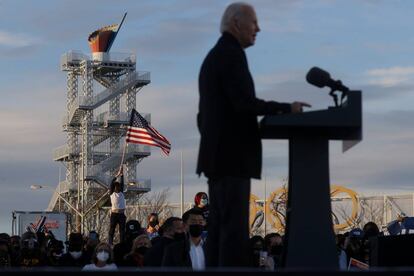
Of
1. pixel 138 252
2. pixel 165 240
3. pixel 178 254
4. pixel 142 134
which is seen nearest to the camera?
pixel 178 254

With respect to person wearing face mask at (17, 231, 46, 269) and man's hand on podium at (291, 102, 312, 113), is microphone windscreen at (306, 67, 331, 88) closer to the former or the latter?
man's hand on podium at (291, 102, 312, 113)

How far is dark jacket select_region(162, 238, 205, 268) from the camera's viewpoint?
35.3 ft

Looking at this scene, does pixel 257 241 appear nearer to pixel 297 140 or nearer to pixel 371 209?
pixel 297 140

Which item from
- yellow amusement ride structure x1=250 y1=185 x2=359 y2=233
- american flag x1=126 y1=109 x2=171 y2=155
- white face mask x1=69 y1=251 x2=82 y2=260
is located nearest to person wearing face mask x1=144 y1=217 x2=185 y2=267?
white face mask x1=69 y1=251 x2=82 y2=260

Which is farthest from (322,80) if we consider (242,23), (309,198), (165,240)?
(165,240)

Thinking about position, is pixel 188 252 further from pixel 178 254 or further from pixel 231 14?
pixel 231 14

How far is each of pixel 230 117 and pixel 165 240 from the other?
4977 millimetres

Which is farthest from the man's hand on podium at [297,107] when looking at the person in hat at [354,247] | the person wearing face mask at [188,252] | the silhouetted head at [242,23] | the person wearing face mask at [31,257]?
the person in hat at [354,247]

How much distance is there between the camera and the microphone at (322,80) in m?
7.46

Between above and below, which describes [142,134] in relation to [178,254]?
above

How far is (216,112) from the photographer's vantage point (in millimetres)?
7414

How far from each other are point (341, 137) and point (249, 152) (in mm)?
608

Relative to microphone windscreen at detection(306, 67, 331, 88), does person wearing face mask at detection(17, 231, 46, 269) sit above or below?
below

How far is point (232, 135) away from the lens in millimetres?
7406
